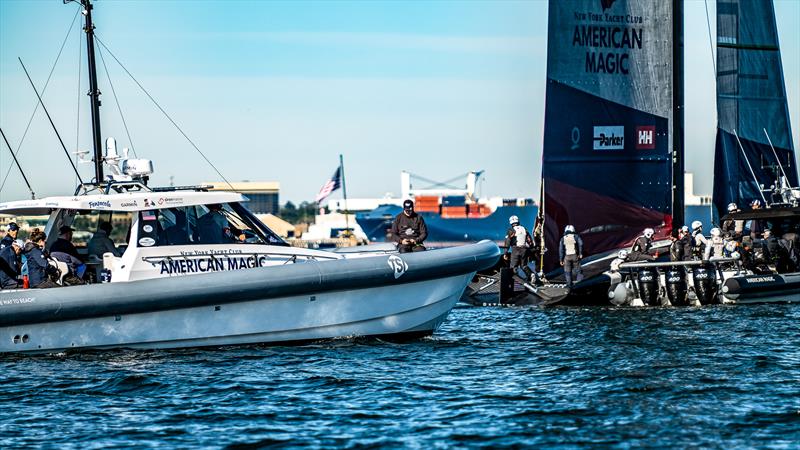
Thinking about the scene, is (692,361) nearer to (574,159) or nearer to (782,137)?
(574,159)

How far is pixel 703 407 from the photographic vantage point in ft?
41.6

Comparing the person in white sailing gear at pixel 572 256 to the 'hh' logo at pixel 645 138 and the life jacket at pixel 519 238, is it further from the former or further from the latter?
the 'hh' logo at pixel 645 138

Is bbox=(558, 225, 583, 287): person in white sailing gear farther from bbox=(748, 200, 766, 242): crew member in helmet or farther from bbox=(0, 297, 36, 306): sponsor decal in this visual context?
bbox=(0, 297, 36, 306): sponsor decal

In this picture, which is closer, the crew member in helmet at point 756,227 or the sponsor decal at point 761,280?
the sponsor decal at point 761,280

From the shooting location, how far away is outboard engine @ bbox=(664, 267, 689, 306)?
937 inches

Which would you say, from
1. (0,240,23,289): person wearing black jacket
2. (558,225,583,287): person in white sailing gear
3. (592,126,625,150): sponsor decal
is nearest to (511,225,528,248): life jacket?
(558,225,583,287): person in white sailing gear

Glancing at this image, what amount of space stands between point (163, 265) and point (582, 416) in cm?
678

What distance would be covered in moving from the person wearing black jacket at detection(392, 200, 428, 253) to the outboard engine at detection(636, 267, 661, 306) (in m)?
6.37

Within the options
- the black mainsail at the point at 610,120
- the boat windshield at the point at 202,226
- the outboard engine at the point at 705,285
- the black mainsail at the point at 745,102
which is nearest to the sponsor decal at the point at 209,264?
the boat windshield at the point at 202,226

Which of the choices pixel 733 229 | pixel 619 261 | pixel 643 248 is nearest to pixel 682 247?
pixel 643 248

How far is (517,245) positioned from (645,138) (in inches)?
169

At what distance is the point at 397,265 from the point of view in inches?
662

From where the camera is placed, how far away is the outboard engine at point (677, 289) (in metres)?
23.8

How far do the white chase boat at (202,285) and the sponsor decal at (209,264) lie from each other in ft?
0.05
